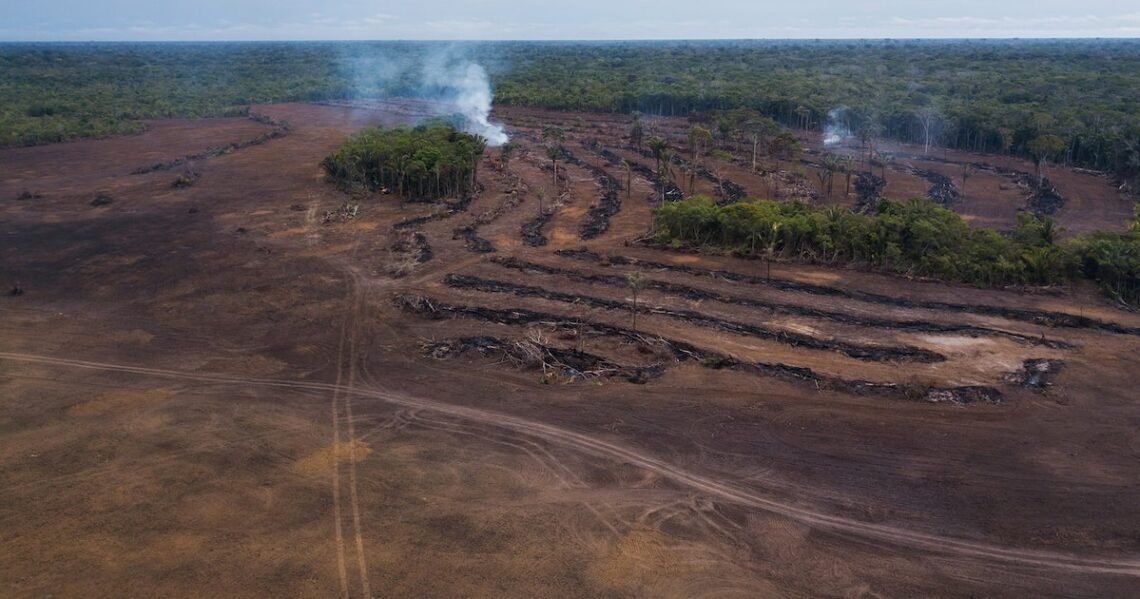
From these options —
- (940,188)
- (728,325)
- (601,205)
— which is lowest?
(728,325)

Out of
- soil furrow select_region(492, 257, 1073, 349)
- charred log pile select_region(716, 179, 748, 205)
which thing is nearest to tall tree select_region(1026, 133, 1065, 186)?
charred log pile select_region(716, 179, 748, 205)

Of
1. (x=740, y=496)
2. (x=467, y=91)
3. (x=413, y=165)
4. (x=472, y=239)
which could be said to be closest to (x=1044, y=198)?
(x=472, y=239)

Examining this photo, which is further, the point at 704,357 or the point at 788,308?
the point at 788,308

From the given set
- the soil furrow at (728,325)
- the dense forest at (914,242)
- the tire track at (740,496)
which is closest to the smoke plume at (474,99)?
the dense forest at (914,242)

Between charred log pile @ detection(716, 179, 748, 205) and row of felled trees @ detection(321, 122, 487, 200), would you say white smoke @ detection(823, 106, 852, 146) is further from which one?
row of felled trees @ detection(321, 122, 487, 200)

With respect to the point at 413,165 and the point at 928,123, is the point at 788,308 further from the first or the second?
the point at 928,123

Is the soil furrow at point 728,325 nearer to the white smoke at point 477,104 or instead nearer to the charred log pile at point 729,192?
the charred log pile at point 729,192
